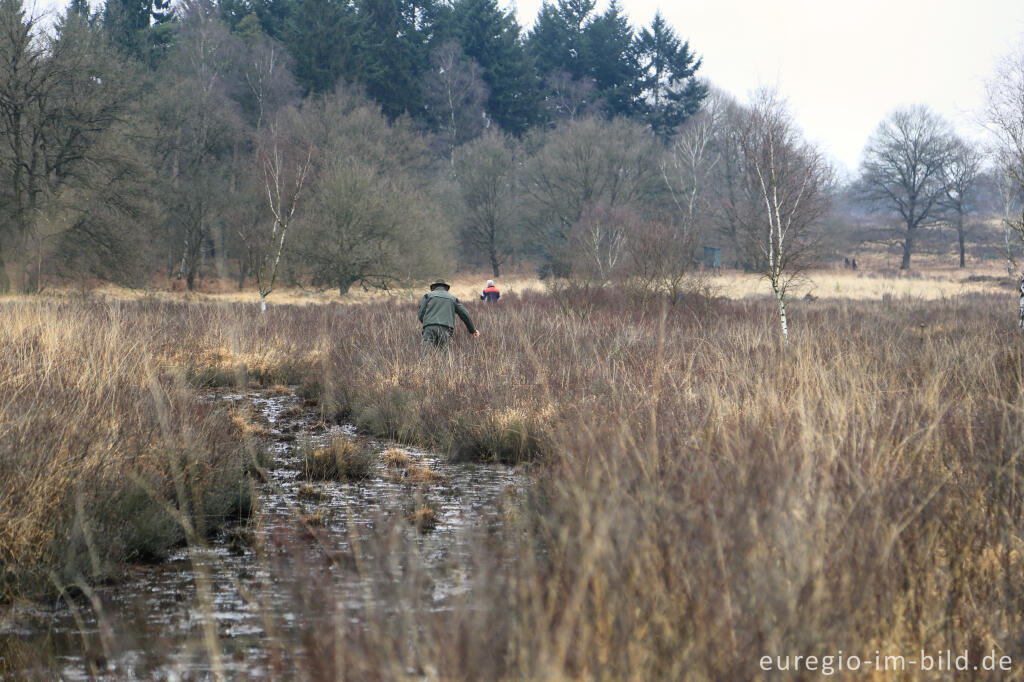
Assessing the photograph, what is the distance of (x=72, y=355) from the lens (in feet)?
24.4

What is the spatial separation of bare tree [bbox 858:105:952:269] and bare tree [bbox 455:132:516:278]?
21.3 meters

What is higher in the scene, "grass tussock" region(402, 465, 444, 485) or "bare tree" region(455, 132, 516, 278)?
"bare tree" region(455, 132, 516, 278)

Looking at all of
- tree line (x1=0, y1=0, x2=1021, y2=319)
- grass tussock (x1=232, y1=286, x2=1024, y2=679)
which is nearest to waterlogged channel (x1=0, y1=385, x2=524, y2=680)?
grass tussock (x1=232, y1=286, x2=1024, y2=679)

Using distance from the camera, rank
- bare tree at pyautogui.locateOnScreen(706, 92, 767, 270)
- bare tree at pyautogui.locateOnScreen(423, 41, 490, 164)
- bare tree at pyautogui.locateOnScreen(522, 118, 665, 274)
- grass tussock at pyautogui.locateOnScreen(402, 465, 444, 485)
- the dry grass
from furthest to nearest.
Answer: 1. bare tree at pyautogui.locateOnScreen(423, 41, 490, 164)
2. bare tree at pyautogui.locateOnScreen(522, 118, 665, 274)
3. bare tree at pyautogui.locateOnScreen(706, 92, 767, 270)
4. grass tussock at pyautogui.locateOnScreen(402, 465, 444, 485)
5. the dry grass

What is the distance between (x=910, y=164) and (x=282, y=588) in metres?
52.3

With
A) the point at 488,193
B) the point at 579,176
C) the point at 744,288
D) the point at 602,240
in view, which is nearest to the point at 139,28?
the point at 488,193

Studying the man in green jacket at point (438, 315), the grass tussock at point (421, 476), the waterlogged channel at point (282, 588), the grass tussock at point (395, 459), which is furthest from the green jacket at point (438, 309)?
the waterlogged channel at point (282, 588)

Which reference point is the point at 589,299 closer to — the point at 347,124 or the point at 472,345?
the point at 472,345

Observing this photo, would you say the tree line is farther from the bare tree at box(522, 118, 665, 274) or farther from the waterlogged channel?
the waterlogged channel

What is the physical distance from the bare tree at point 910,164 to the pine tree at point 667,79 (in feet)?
36.8

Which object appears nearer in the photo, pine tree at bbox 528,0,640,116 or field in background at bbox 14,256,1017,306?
field in background at bbox 14,256,1017,306

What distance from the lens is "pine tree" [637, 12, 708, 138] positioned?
2106 inches

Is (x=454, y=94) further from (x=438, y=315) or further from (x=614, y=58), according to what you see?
(x=438, y=315)

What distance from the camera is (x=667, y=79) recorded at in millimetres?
55000
